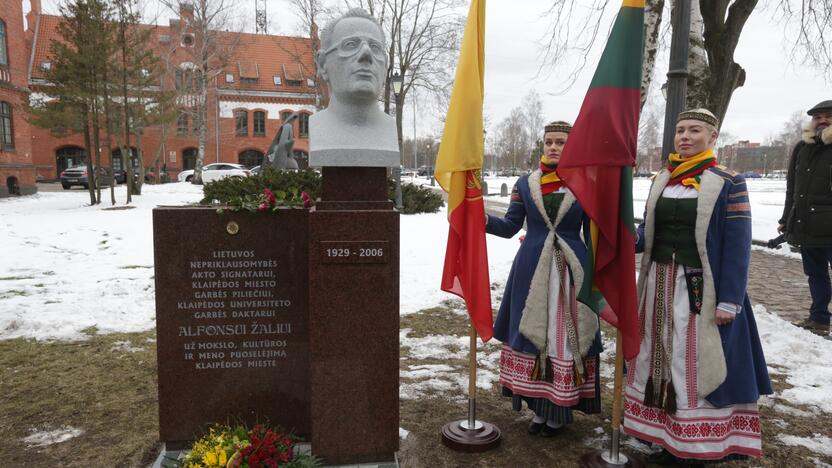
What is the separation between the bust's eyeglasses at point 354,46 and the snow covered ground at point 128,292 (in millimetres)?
2597

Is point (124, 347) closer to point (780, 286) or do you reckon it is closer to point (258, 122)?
point (780, 286)

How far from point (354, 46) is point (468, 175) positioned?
1.04 meters

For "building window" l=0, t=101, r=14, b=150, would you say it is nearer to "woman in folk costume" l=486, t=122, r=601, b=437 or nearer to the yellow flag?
the yellow flag

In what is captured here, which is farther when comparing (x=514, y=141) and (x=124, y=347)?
(x=514, y=141)

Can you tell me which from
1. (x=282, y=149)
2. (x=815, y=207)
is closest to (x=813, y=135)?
(x=815, y=207)

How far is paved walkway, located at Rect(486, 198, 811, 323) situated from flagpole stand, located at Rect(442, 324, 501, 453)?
4.54 m

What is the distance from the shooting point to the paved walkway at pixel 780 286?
21.6 ft

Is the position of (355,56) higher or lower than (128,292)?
higher

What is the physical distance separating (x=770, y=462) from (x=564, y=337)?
1.43 meters

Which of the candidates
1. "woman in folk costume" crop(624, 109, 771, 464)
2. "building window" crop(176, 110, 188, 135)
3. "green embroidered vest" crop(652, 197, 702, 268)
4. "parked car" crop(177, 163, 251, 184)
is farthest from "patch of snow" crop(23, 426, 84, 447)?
"building window" crop(176, 110, 188, 135)

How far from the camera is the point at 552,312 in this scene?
3400mm

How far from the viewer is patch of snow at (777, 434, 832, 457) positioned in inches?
133

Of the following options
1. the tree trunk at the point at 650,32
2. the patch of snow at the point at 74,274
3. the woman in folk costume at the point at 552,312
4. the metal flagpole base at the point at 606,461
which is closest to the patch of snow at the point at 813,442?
the metal flagpole base at the point at 606,461

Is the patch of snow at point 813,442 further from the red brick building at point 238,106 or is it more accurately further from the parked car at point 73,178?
the red brick building at point 238,106
